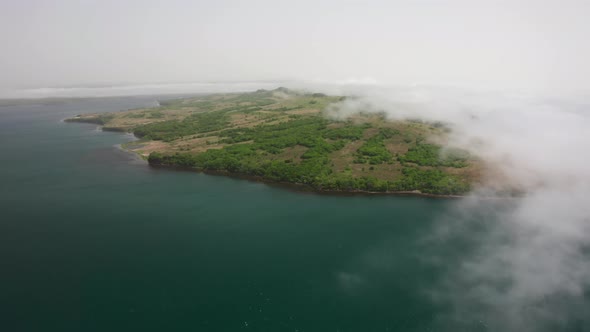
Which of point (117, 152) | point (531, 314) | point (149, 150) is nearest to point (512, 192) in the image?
point (531, 314)

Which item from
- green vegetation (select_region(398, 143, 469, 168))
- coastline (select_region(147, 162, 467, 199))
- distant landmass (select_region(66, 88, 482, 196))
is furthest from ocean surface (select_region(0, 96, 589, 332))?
green vegetation (select_region(398, 143, 469, 168))

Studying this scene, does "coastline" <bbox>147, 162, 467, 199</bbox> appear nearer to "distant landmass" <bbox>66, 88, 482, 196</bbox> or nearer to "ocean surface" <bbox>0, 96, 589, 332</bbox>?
"distant landmass" <bbox>66, 88, 482, 196</bbox>

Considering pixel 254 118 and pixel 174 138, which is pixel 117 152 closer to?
pixel 174 138

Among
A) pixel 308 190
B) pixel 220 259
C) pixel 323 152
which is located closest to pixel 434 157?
pixel 323 152

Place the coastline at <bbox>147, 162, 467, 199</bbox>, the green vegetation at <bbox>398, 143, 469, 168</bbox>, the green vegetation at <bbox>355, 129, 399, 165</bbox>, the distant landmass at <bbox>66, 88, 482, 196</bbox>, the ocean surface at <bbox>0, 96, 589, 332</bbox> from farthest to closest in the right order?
1. the green vegetation at <bbox>355, 129, 399, 165</bbox>
2. the green vegetation at <bbox>398, 143, 469, 168</bbox>
3. the distant landmass at <bbox>66, 88, 482, 196</bbox>
4. the coastline at <bbox>147, 162, 467, 199</bbox>
5. the ocean surface at <bbox>0, 96, 589, 332</bbox>

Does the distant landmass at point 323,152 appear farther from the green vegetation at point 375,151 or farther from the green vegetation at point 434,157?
the green vegetation at point 434,157

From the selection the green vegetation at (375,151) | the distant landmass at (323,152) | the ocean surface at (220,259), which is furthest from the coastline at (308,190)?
the green vegetation at (375,151)
